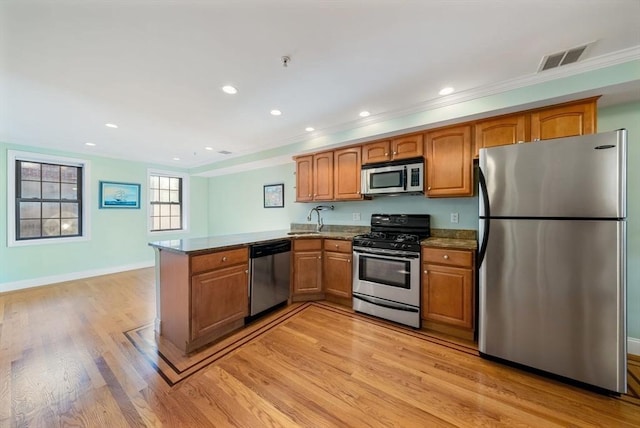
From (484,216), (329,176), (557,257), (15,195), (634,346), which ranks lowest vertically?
(634,346)

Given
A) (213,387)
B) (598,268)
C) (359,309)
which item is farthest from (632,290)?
(213,387)

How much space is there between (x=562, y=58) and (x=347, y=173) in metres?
2.23

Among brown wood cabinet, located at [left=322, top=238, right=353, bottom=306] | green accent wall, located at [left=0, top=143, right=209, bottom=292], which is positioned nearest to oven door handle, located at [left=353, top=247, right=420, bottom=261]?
brown wood cabinet, located at [left=322, top=238, right=353, bottom=306]

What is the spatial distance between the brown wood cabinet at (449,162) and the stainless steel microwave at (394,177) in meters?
0.11

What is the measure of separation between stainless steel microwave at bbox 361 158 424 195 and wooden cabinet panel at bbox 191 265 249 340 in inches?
73.3

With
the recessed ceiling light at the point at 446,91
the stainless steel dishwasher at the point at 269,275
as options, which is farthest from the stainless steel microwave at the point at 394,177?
the stainless steel dishwasher at the point at 269,275

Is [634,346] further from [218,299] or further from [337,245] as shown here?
[218,299]

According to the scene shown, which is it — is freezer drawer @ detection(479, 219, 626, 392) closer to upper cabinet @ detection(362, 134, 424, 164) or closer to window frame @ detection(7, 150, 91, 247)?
upper cabinet @ detection(362, 134, 424, 164)

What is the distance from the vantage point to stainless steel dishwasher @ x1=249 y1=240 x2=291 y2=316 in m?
2.75

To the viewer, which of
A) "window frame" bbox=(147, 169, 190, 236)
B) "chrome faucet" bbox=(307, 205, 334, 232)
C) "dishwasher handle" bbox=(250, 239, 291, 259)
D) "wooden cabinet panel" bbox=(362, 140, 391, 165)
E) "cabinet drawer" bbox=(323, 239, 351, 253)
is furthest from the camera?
"window frame" bbox=(147, 169, 190, 236)

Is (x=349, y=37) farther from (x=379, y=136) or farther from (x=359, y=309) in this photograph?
(x=359, y=309)

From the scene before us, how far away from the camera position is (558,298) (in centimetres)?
178

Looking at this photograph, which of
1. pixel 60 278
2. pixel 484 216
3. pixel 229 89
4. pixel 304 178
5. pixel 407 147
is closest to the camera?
pixel 484 216

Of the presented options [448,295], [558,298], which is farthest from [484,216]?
[448,295]
